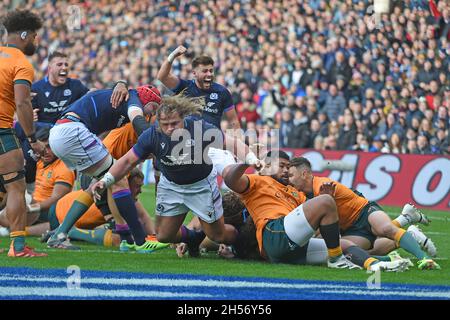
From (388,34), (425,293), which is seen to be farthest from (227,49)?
A: (425,293)

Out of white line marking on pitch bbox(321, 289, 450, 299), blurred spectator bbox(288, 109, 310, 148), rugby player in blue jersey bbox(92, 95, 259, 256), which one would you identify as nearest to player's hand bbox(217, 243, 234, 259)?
rugby player in blue jersey bbox(92, 95, 259, 256)

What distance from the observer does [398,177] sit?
53.0 ft

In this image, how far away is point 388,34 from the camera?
62.1ft

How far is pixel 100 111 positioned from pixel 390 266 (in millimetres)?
3285

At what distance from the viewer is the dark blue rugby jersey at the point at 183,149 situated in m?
8.12

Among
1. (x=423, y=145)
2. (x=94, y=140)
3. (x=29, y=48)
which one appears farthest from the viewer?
(x=423, y=145)

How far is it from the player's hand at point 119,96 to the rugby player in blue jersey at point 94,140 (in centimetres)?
5

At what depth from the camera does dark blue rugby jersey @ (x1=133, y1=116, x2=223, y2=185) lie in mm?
8125

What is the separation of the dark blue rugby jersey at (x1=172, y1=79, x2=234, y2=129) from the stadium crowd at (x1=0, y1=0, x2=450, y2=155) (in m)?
6.59

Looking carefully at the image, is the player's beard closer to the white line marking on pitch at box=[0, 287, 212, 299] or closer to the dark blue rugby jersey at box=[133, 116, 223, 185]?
the dark blue rugby jersey at box=[133, 116, 223, 185]

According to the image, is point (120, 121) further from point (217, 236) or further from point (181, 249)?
point (217, 236)

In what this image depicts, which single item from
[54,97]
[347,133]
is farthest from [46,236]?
[347,133]

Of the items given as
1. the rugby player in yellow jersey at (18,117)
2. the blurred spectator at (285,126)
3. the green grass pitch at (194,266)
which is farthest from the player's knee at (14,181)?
the blurred spectator at (285,126)

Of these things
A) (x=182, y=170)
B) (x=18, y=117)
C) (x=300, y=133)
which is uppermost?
(x=18, y=117)
